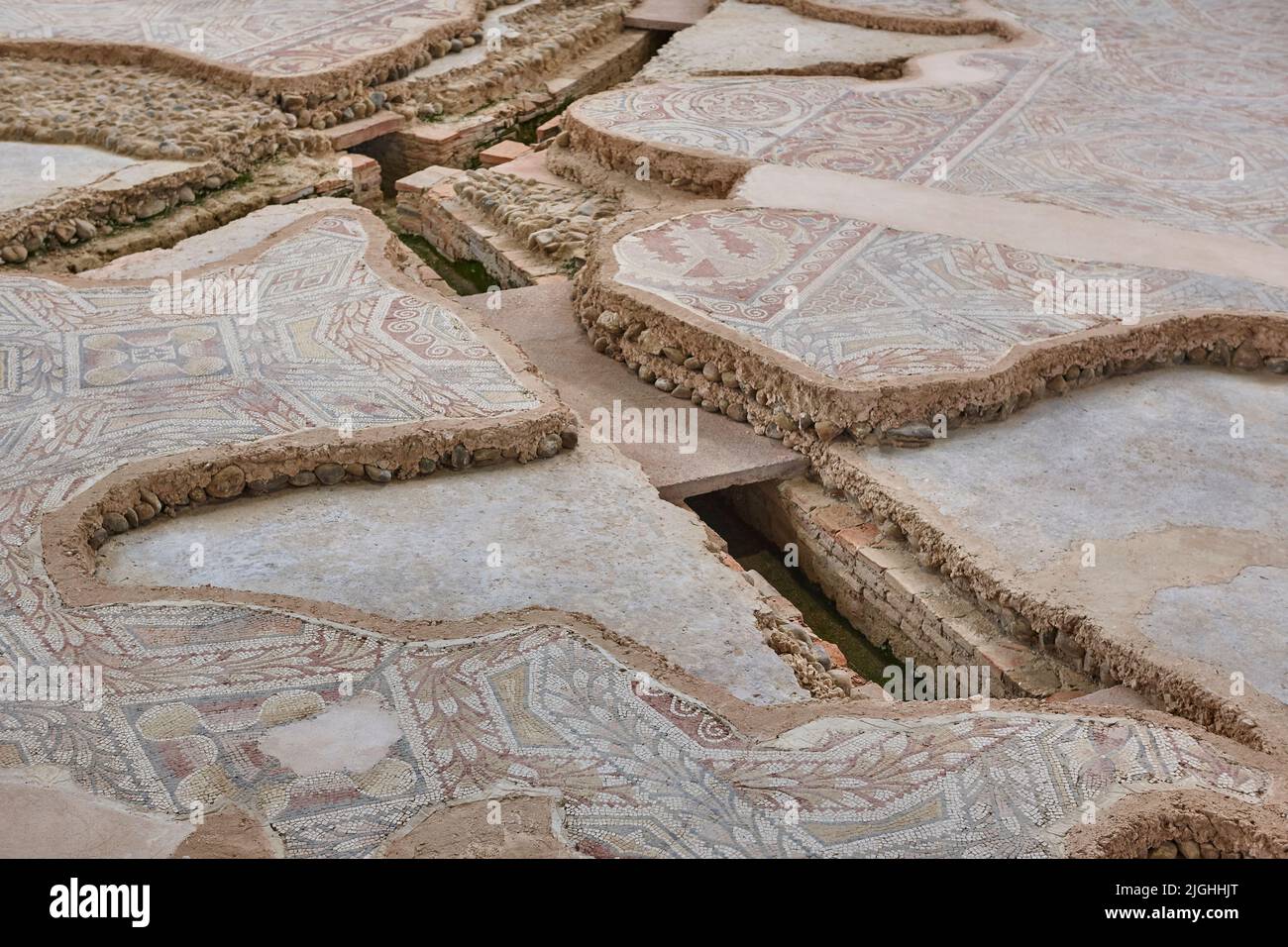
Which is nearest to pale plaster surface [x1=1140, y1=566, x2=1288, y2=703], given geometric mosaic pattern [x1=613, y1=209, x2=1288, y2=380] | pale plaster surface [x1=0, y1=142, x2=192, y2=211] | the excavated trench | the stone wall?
the stone wall

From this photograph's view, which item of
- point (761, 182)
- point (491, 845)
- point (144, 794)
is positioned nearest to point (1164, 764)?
point (491, 845)

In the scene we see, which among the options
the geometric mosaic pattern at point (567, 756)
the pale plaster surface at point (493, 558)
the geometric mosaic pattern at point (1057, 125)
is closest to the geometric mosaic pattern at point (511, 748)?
the geometric mosaic pattern at point (567, 756)

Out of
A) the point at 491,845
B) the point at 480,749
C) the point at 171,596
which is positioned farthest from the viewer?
the point at 171,596

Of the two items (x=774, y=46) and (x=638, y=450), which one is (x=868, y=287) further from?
(x=774, y=46)

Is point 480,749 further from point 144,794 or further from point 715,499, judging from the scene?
point 715,499

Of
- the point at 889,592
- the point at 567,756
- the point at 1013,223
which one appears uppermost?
the point at 1013,223

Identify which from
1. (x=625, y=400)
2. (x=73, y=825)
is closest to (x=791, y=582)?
(x=625, y=400)

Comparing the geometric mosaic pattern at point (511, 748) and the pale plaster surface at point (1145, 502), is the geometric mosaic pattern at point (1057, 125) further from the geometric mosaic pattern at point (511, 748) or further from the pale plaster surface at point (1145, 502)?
the geometric mosaic pattern at point (511, 748)
